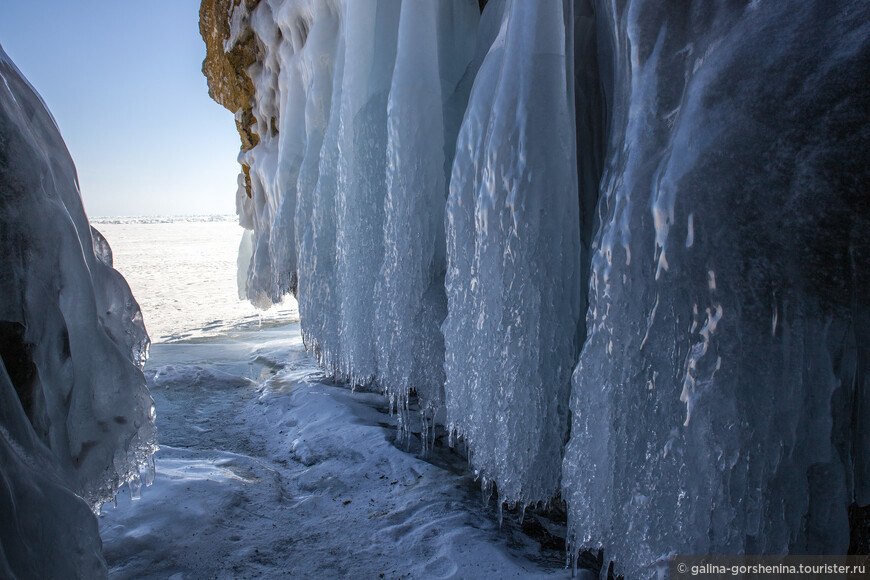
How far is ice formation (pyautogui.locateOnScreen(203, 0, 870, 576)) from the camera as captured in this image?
1.14 meters

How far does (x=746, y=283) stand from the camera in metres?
1.19

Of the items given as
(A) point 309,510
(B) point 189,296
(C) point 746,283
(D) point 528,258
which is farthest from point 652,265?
(B) point 189,296

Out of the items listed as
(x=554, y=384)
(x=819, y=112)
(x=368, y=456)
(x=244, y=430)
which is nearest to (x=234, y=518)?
(x=368, y=456)

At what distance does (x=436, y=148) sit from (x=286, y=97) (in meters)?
2.60

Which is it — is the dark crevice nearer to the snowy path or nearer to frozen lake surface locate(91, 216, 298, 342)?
the snowy path

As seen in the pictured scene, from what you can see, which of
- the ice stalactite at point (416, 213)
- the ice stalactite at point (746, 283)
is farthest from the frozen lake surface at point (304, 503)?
the ice stalactite at point (746, 283)

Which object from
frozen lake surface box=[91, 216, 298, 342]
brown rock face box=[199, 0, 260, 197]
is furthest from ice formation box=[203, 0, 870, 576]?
frozen lake surface box=[91, 216, 298, 342]

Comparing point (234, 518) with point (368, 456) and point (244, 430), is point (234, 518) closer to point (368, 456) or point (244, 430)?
point (368, 456)

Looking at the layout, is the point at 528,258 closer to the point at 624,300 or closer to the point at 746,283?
the point at 624,300

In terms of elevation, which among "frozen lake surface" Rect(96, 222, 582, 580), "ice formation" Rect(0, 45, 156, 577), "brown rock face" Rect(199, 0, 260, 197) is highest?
"brown rock face" Rect(199, 0, 260, 197)

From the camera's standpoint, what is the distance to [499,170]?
1.88 meters

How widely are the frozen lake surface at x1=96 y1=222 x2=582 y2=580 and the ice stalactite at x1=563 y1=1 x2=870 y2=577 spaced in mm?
858

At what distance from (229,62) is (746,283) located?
5586 mm

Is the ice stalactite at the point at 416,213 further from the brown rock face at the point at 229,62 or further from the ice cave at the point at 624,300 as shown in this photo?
the brown rock face at the point at 229,62
